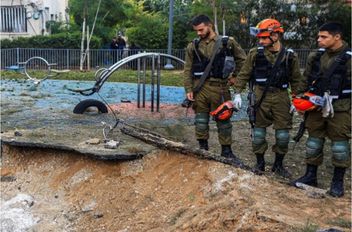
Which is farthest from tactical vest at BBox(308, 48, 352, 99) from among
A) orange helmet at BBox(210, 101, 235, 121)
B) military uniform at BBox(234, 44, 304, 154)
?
orange helmet at BBox(210, 101, 235, 121)

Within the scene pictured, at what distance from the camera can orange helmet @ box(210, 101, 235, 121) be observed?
20.5 feet

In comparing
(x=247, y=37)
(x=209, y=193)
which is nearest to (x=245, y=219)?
(x=209, y=193)

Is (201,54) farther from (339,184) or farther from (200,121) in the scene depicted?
(339,184)

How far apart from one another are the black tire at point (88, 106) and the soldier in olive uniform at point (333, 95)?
4942 mm

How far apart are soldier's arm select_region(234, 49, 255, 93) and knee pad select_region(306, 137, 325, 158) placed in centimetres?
95

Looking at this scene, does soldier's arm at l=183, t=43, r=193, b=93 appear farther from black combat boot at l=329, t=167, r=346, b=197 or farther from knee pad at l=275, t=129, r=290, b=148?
black combat boot at l=329, t=167, r=346, b=197

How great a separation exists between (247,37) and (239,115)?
14.9 metres

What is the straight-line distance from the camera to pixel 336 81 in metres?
5.44

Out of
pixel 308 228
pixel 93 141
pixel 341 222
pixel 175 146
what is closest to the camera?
pixel 308 228

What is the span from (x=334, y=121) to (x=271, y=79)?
83 centimetres

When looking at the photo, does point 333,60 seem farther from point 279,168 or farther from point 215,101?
point 215,101

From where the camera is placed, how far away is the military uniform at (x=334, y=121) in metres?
5.48

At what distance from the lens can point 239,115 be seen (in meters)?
10.2

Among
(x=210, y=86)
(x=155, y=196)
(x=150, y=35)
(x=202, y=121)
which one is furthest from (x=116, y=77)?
(x=155, y=196)
